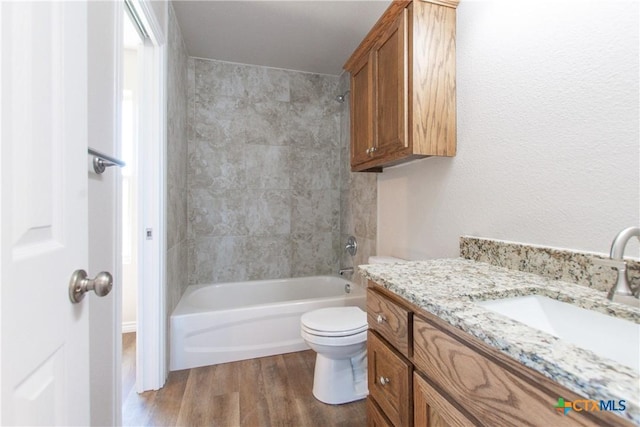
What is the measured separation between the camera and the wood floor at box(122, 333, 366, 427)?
58.4 inches

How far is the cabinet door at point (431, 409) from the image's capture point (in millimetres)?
660

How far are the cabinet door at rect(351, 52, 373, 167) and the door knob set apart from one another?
4.64 feet

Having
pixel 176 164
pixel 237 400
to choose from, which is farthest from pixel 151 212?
pixel 237 400

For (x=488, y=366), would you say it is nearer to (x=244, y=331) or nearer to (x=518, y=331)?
(x=518, y=331)

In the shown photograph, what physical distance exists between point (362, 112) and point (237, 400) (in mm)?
1865

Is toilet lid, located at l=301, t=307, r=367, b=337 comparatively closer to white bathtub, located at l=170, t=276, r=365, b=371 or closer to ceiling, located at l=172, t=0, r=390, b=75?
white bathtub, located at l=170, t=276, r=365, b=371

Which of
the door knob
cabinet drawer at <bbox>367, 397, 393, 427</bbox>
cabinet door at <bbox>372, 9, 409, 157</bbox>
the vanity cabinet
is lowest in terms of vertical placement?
cabinet drawer at <bbox>367, 397, 393, 427</bbox>

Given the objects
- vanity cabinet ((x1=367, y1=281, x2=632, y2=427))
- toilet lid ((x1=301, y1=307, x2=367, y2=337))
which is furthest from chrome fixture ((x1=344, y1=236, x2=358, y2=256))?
vanity cabinet ((x1=367, y1=281, x2=632, y2=427))

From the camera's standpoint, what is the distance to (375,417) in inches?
40.6

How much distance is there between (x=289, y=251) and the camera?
2.92 meters

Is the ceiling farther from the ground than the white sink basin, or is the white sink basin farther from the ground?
the ceiling

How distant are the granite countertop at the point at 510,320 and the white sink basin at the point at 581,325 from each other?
0.02m

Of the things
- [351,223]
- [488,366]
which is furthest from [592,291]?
[351,223]

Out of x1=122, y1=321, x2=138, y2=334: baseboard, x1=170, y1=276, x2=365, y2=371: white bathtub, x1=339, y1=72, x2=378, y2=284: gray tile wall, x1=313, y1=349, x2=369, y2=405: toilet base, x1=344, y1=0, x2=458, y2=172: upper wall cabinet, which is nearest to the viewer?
x1=344, y1=0, x2=458, y2=172: upper wall cabinet
